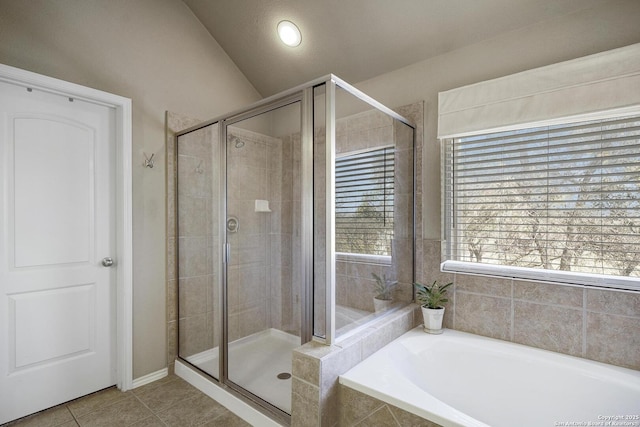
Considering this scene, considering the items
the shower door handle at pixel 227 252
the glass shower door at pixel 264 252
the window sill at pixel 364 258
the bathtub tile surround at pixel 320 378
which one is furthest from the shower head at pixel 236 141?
the bathtub tile surround at pixel 320 378

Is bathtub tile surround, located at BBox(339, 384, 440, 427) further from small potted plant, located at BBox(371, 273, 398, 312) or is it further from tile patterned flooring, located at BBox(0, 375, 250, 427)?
tile patterned flooring, located at BBox(0, 375, 250, 427)

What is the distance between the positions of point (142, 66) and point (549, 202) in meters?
2.80

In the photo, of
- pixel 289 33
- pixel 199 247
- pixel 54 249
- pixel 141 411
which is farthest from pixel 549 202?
pixel 54 249

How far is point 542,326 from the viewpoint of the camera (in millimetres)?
1820

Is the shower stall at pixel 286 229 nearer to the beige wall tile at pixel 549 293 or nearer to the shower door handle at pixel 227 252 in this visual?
the shower door handle at pixel 227 252

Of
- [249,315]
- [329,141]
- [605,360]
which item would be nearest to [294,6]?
[329,141]

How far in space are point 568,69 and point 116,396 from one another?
334 centimetres

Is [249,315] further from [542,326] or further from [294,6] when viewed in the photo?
[294,6]

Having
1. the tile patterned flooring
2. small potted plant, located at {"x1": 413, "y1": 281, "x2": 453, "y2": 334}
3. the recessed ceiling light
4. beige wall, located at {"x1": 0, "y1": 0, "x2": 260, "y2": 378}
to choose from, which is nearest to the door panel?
beige wall, located at {"x1": 0, "y1": 0, "x2": 260, "y2": 378}

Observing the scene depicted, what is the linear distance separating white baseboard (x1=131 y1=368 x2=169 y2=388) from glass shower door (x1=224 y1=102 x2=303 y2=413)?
677mm

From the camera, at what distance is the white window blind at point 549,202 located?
64.5 inches

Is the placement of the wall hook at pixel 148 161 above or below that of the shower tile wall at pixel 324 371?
above

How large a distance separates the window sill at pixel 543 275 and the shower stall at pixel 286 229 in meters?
0.33

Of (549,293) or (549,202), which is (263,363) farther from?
A: (549,202)
